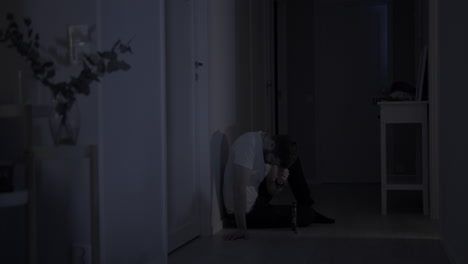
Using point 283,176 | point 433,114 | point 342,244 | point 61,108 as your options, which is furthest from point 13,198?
point 433,114

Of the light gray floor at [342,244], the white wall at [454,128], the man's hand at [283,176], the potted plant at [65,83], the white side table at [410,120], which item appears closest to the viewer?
Result: the potted plant at [65,83]

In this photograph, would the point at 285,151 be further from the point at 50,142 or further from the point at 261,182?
the point at 50,142

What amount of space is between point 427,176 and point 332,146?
254cm

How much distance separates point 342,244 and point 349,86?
375 cm

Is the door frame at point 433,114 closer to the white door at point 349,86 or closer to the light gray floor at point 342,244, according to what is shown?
the light gray floor at point 342,244

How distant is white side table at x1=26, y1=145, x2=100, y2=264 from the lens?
2143mm

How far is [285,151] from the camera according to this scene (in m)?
3.83

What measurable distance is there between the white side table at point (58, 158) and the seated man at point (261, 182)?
1.56 metres

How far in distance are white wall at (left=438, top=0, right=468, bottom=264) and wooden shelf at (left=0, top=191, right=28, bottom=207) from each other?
1690 mm

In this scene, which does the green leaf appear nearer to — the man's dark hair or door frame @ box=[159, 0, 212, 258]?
door frame @ box=[159, 0, 212, 258]

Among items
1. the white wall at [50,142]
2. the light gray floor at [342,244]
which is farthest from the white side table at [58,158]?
the light gray floor at [342,244]

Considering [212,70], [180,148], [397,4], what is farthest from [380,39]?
[180,148]

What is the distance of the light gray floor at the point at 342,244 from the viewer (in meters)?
3.13

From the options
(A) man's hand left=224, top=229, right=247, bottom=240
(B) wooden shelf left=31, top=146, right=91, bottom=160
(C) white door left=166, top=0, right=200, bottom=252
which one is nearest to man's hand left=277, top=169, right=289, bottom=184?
(A) man's hand left=224, top=229, right=247, bottom=240
